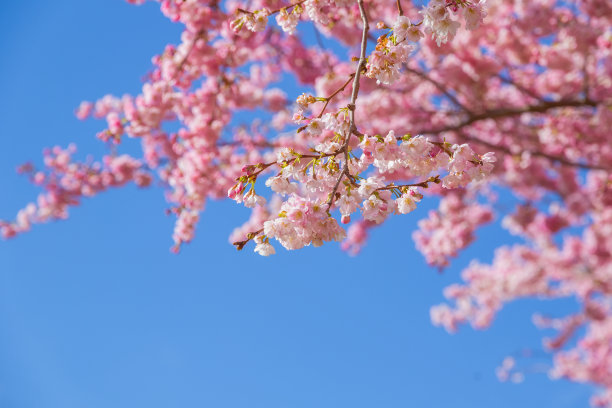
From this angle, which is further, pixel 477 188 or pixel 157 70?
pixel 477 188

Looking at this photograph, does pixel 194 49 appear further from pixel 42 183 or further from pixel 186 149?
pixel 42 183

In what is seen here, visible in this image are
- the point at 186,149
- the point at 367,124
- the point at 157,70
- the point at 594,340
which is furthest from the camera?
the point at 594,340

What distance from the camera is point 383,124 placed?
27.2 ft

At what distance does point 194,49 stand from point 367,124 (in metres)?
3.72

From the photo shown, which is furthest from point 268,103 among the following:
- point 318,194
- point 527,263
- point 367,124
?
point 527,263

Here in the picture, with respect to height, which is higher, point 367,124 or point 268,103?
point 268,103

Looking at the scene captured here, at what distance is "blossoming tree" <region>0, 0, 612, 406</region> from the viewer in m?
2.10

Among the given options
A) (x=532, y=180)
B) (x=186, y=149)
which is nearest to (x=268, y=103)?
(x=186, y=149)

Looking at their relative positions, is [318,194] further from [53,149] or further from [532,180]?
[532,180]

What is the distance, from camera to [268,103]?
8891 millimetres

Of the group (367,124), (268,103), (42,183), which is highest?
(268,103)

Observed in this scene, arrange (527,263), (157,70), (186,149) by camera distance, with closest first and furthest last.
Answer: (157,70) < (186,149) < (527,263)

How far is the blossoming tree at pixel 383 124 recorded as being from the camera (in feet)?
6.88

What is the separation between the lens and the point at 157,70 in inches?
194
